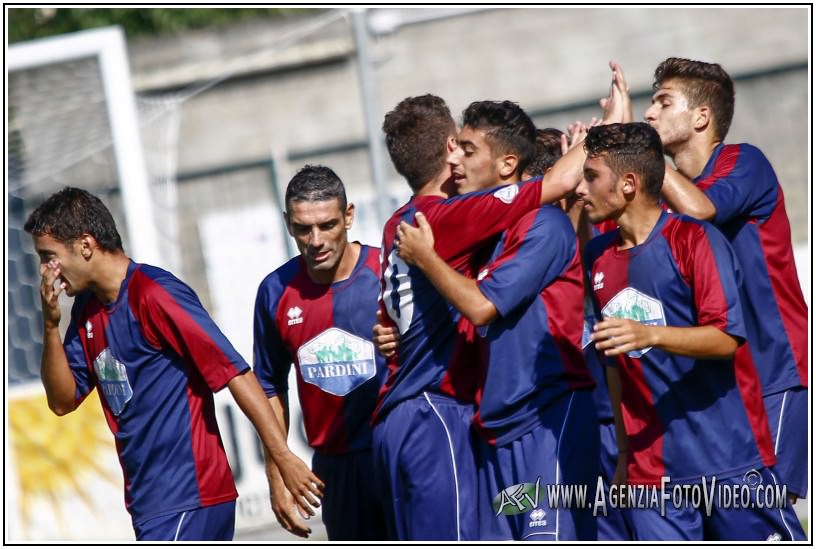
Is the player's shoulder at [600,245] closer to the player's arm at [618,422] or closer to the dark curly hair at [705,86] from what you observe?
the player's arm at [618,422]

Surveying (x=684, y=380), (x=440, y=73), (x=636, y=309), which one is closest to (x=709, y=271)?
(x=636, y=309)

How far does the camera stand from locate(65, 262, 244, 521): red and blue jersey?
16.5 ft

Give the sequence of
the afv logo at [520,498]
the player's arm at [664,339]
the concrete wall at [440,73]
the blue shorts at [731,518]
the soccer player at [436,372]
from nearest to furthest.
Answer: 1. the player's arm at [664,339]
2. the blue shorts at [731,518]
3. the afv logo at [520,498]
4. the soccer player at [436,372]
5. the concrete wall at [440,73]

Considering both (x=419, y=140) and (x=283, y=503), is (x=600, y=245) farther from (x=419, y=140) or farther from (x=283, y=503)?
(x=283, y=503)

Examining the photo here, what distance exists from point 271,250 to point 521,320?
697cm

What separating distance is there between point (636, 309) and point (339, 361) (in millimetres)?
1509

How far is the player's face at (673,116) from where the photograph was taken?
5.20 metres

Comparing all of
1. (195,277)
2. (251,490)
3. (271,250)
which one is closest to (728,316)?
(251,490)

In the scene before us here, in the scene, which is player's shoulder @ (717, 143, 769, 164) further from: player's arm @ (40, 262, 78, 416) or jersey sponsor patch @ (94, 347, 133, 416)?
player's arm @ (40, 262, 78, 416)

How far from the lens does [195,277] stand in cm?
1235

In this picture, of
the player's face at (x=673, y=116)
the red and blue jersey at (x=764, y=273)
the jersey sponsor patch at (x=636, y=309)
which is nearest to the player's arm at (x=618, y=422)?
the jersey sponsor patch at (x=636, y=309)

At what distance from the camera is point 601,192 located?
4.60m

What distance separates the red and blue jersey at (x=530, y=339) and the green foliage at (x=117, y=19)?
1214 centimetres

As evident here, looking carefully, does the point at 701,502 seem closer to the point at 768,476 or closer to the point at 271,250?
the point at 768,476
